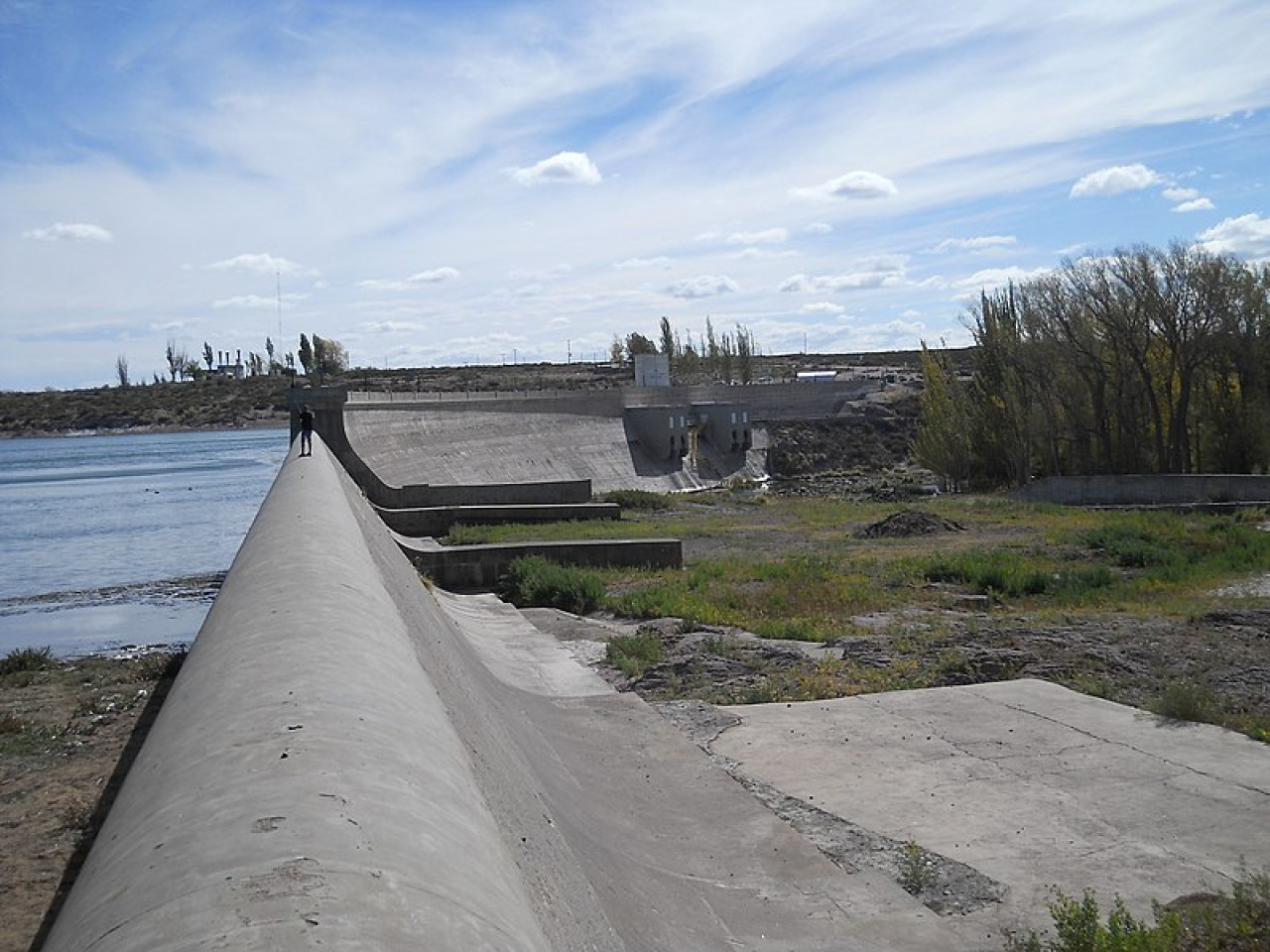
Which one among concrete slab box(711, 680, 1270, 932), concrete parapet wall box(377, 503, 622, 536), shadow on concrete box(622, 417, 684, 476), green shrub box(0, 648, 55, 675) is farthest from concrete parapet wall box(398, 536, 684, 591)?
shadow on concrete box(622, 417, 684, 476)

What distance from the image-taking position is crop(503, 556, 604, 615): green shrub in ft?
62.6

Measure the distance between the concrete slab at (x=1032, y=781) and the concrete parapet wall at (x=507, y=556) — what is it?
11.9m

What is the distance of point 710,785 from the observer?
8.03 meters

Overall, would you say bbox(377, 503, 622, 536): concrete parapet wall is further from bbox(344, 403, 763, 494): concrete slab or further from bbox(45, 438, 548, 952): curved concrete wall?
bbox(45, 438, 548, 952): curved concrete wall

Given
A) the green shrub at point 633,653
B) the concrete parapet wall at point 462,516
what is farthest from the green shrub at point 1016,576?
the concrete parapet wall at point 462,516

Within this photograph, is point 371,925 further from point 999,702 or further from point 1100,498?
point 1100,498

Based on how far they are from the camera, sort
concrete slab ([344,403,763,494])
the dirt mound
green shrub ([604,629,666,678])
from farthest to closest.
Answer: concrete slab ([344,403,763,494]) → the dirt mound → green shrub ([604,629,666,678])

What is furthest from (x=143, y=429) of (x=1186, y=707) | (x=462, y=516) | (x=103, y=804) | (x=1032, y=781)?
(x=1032, y=781)

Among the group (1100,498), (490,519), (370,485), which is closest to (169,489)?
(370,485)

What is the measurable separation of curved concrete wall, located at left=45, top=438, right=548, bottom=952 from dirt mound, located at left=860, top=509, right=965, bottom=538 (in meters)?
28.4

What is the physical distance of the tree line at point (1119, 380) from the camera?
4191 cm

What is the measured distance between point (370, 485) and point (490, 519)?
15.2 feet

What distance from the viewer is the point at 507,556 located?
22.5 meters

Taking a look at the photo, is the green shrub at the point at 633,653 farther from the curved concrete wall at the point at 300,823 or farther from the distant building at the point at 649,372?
the distant building at the point at 649,372
